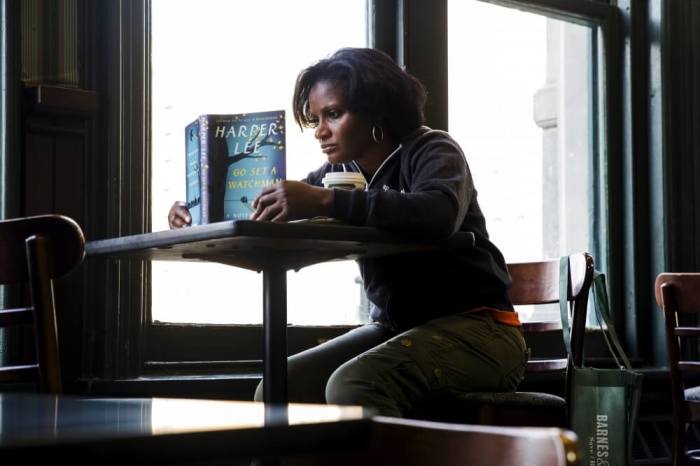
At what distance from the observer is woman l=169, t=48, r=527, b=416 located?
1948mm

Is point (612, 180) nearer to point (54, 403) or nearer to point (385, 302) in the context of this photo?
point (385, 302)

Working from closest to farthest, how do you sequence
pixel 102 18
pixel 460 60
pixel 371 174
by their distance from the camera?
pixel 371 174, pixel 102 18, pixel 460 60

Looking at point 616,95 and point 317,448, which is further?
point 616,95

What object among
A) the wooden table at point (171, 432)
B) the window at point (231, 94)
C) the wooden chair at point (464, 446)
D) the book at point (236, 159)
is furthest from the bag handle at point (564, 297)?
the wooden table at point (171, 432)

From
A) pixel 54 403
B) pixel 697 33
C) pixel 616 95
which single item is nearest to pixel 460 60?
pixel 616 95

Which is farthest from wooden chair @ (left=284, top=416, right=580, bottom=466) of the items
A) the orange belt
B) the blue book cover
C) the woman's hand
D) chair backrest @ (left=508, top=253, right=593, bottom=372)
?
chair backrest @ (left=508, top=253, right=593, bottom=372)

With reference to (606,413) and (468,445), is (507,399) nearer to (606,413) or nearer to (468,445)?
(606,413)

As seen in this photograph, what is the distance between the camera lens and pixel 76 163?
2.50 metres

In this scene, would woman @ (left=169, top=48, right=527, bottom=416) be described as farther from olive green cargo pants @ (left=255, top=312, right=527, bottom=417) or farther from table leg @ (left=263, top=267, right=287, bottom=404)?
table leg @ (left=263, top=267, right=287, bottom=404)

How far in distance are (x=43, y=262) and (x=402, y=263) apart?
2.72 ft

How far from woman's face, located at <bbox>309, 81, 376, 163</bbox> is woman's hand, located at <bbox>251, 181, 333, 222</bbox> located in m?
0.46

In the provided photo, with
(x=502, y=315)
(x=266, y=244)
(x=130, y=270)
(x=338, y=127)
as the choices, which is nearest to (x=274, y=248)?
(x=266, y=244)

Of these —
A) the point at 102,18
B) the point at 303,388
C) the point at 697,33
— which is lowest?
the point at 303,388

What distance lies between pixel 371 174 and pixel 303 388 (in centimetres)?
52
